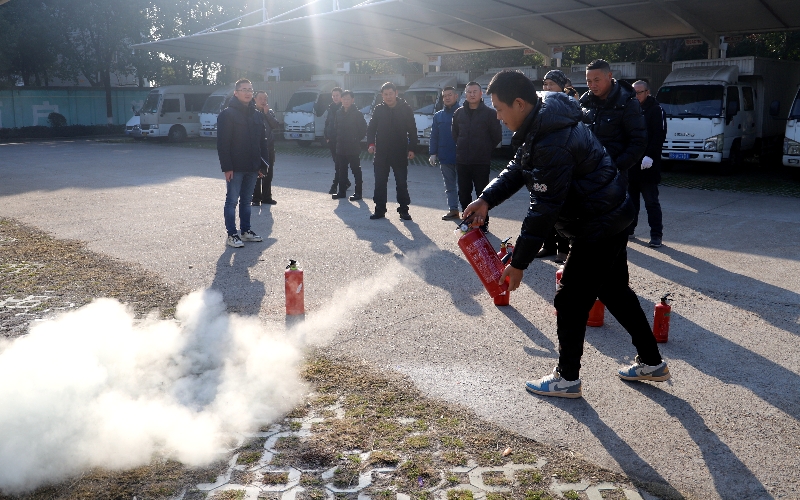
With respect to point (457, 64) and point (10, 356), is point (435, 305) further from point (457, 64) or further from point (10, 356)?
point (457, 64)

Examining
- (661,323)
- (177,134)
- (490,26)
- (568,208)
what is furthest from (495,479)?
(177,134)

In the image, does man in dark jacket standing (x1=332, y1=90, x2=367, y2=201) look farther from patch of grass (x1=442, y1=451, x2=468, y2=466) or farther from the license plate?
patch of grass (x1=442, y1=451, x2=468, y2=466)

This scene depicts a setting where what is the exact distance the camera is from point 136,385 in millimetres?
4352

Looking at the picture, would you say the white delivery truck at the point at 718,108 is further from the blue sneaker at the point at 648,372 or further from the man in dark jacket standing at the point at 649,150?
the blue sneaker at the point at 648,372

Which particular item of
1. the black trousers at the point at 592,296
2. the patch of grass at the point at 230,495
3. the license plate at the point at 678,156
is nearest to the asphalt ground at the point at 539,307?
the black trousers at the point at 592,296

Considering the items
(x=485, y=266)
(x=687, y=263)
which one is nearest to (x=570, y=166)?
(x=485, y=266)

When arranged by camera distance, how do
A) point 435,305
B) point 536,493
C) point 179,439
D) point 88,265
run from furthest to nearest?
point 88,265 → point 435,305 → point 179,439 → point 536,493

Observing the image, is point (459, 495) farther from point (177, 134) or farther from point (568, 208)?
point (177, 134)

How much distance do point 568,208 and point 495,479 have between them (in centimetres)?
155

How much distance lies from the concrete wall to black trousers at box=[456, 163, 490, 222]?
1253 inches

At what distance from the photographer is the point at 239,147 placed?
8.53 meters

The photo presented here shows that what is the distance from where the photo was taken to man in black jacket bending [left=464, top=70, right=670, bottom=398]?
12.3 ft

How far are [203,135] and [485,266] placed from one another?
26.9 m

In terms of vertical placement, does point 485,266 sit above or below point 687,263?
above
